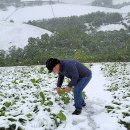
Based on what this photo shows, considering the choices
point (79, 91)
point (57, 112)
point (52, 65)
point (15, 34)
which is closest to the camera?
point (52, 65)

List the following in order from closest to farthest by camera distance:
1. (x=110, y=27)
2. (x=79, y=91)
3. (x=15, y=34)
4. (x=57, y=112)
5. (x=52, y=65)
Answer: (x=52, y=65) → (x=57, y=112) → (x=79, y=91) → (x=15, y=34) → (x=110, y=27)

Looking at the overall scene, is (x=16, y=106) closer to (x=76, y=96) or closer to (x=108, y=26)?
(x=76, y=96)

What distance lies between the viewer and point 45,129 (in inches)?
331

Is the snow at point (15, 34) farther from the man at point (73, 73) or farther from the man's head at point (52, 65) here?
the man's head at point (52, 65)

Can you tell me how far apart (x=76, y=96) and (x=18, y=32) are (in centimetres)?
14911

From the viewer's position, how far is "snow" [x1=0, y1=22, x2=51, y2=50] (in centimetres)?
14088

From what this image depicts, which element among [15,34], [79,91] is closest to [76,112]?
[79,91]

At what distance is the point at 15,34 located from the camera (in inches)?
6029

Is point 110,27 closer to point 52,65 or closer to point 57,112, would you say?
point 57,112

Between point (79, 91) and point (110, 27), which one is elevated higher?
point (79, 91)

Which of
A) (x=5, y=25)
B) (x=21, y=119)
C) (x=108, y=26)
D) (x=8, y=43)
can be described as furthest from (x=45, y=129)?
(x=108, y=26)

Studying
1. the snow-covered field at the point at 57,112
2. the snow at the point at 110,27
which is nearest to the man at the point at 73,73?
the snow-covered field at the point at 57,112

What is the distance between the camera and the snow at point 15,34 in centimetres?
14088

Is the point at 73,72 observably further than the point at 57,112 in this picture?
No
